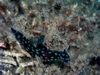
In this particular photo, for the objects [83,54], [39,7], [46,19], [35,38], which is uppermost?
[39,7]

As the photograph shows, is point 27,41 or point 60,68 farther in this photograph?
point 60,68

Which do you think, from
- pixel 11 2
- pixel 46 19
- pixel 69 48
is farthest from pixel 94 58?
pixel 11 2

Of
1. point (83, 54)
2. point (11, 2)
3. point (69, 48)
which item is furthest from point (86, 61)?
point (11, 2)

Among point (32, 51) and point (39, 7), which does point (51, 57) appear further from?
point (39, 7)

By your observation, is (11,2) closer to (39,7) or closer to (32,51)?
(39,7)

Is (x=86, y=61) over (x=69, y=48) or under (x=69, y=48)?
under

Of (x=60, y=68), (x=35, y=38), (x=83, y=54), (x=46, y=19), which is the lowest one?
(x=60, y=68)
